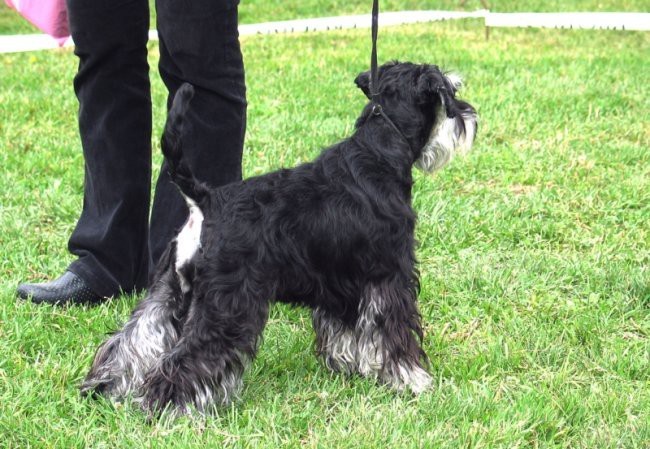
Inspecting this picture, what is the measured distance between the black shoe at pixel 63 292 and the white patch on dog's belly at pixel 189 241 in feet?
3.71

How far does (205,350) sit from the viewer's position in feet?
10.5

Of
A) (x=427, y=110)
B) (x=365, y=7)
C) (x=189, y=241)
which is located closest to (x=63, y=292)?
(x=189, y=241)

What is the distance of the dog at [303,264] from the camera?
3.20 m

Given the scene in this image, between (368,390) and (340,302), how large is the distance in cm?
37

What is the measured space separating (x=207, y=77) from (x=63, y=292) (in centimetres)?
124

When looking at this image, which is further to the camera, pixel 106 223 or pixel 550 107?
pixel 550 107

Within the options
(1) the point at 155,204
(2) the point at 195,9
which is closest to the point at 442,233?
(1) the point at 155,204

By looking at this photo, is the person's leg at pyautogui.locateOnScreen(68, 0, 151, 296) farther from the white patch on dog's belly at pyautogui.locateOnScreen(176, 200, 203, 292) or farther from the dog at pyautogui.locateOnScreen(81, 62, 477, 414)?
the white patch on dog's belly at pyautogui.locateOnScreen(176, 200, 203, 292)

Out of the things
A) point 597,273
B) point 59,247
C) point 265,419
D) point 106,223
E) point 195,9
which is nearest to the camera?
point 265,419

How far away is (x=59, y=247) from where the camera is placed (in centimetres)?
506

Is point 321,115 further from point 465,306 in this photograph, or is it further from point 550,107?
point 465,306

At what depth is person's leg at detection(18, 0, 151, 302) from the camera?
4062mm

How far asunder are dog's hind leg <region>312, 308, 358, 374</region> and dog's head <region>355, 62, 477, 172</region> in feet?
2.38

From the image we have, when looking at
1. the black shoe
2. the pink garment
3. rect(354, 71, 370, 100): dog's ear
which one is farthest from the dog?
the pink garment
